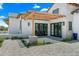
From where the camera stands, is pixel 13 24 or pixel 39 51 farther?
pixel 13 24

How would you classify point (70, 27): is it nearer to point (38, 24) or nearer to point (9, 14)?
point (38, 24)

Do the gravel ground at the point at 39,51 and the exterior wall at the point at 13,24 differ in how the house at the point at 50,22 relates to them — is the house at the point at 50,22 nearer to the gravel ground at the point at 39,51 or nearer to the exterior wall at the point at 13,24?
the exterior wall at the point at 13,24

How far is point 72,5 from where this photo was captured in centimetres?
1970

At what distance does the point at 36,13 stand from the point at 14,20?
30.1 ft

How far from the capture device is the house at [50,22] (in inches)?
723

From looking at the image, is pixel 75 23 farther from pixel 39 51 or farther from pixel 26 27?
pixel 39 51

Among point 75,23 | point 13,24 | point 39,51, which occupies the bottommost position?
point 39,51

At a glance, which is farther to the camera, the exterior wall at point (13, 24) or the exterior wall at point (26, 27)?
the exterior wall at point (13, 24)

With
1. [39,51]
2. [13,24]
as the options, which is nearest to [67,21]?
[13,24]

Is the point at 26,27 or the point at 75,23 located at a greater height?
the point at 75,23

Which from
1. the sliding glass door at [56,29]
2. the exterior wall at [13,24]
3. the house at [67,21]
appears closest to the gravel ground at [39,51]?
the house at [67,21]

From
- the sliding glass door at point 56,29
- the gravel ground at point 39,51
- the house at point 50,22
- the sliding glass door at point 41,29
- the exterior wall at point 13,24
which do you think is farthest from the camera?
the exterior wall at point 13,24

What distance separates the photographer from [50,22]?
24188 mm

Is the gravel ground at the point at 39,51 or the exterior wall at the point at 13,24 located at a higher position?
the exterior wall at the point at 13,24
